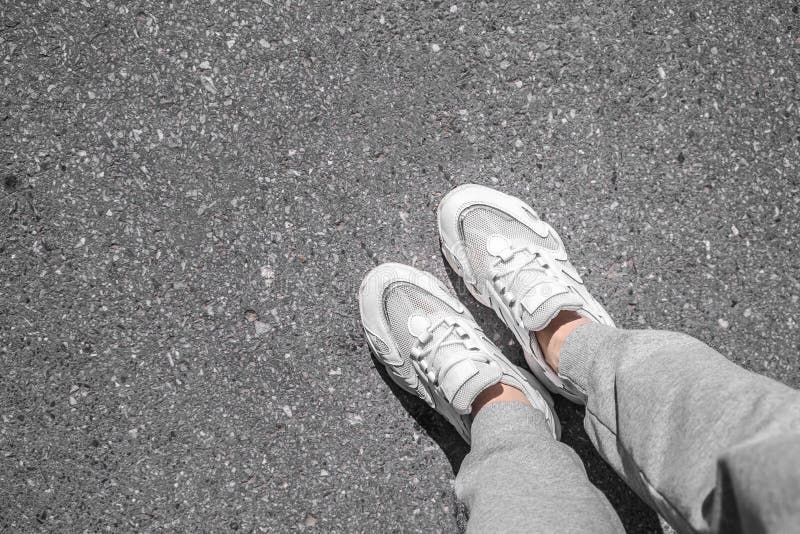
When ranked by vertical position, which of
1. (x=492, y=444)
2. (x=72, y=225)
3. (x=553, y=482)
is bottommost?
(x=72, y=225)

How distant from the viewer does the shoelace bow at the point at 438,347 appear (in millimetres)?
1935

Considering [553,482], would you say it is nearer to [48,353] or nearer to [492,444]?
[492,444]

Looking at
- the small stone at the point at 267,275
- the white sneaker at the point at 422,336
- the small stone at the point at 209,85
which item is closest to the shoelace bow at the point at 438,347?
the white sneaker at the point at 422,336

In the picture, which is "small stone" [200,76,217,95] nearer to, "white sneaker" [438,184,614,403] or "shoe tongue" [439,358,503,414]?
"white sneaker" [438,184,614,403]

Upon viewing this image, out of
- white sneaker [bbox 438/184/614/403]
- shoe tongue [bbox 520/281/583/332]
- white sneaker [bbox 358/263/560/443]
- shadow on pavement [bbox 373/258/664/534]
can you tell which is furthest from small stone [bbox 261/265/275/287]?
shoe tongue [bbox 520/281/583/332]

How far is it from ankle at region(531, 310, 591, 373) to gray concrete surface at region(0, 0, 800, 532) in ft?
0.74

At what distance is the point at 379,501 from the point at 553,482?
0.75 m

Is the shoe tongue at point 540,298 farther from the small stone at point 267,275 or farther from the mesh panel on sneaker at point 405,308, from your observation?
the small stone at point 267,275

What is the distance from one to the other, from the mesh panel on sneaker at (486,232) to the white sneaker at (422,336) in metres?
0.17

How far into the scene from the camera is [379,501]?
2.01 metres

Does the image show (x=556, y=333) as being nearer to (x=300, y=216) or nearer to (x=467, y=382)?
(x=467, y=382)

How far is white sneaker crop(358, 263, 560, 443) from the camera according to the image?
1.94 m

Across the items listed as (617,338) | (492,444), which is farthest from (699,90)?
(492,444)

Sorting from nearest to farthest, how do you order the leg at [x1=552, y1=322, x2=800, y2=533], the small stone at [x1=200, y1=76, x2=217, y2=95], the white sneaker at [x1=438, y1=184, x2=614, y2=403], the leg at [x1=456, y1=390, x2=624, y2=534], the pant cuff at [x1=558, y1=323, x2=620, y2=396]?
the leg at [x1=552, y1=322, x2=800, y2=533] < the leg at [x1=456, y1=390, x2=624, y2=534] < the pant cuff at [x1=558, y1=323, x2=620, y2=396] < the white sneaker at [x1=438, y1=184, x2=614, y2=403] < the small stone at [x1=200, y1=76, x2=217, y2=95]
